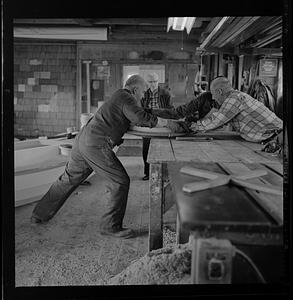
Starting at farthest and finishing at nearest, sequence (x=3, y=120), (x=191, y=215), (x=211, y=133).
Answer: (x=211, y=133) < (x=3, y=120) < (x=191, y=215)

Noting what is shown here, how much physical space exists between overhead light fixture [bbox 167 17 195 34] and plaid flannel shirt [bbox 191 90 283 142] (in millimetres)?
317

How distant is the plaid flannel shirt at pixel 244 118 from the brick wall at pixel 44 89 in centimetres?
54

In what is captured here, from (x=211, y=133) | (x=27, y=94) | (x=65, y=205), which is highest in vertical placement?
(x=27, y=94)

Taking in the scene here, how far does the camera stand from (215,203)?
1311 mm

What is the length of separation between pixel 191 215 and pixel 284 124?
1.63 feet

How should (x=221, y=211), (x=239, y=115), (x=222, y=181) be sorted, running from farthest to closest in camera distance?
(x=239, y=115) < (x=222, y=181) < (x=221, y=211)

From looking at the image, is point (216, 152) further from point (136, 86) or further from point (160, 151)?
point (136, 86)

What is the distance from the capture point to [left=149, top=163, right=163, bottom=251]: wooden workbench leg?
1.50 meters

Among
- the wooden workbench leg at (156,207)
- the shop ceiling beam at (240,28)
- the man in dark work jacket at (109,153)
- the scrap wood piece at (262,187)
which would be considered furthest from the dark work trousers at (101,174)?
the shop ceiling beam at (240,28)

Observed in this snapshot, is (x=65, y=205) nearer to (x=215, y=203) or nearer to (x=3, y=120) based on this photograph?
(x=3, y=120)

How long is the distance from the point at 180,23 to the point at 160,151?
497 mm

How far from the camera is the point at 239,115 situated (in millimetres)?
1602

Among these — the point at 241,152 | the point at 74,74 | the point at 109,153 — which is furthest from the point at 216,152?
the point at 74,74

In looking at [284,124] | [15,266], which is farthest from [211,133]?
[15,266]
